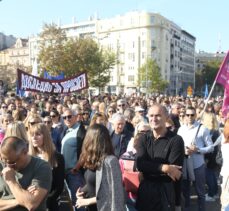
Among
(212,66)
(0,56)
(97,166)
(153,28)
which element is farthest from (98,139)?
(0,56)

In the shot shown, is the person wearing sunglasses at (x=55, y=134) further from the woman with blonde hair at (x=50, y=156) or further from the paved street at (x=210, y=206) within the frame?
the paved street at (x=210, y=206)

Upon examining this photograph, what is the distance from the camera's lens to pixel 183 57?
117m

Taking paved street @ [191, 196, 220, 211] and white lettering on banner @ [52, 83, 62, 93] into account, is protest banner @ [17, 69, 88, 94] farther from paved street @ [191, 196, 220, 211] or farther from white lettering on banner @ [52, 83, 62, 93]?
paved street @ [191, 196, 220, 211]

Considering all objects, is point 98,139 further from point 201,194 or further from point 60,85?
point 60,85

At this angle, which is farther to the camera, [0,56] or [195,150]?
[0,56]

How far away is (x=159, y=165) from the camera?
3777 mm

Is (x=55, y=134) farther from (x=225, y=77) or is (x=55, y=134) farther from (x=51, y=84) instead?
(x=51, y=84)

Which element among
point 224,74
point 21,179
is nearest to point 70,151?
point 21,179

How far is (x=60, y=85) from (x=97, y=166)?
9.99 m

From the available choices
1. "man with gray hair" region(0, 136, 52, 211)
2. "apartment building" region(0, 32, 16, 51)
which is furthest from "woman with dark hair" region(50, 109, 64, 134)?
"apartment building" region(0, 32, 16, 51)

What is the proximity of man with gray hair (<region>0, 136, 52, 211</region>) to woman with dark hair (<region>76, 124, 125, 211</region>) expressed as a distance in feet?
1.80

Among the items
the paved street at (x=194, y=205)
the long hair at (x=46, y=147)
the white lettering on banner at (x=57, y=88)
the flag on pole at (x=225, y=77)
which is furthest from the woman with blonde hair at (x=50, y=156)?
the white lettering on banner at (x=57, y=88)

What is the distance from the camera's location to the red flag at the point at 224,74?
23.6ft

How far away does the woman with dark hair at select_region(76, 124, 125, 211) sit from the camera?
3529 mm
